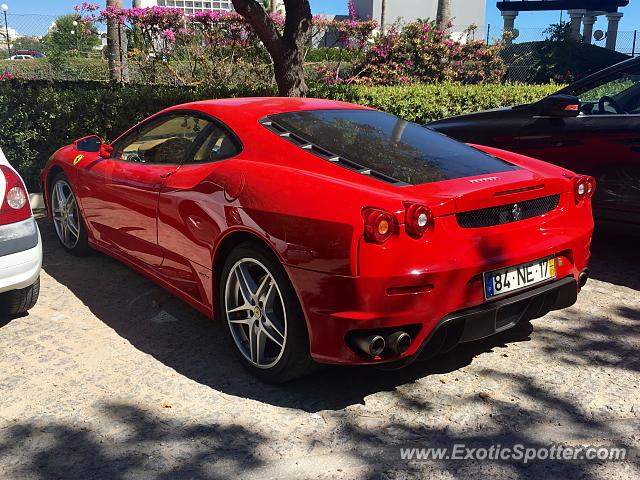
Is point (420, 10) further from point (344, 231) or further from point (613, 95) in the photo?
point (344, 231)

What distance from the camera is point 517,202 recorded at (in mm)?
3248

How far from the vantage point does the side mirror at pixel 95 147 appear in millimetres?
4891

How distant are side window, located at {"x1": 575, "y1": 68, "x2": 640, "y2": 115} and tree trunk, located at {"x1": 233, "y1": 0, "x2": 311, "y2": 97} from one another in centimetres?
357

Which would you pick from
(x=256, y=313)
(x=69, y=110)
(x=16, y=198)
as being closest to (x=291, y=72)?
(x=69, y=110)

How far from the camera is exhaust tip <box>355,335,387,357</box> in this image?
9.40 ft

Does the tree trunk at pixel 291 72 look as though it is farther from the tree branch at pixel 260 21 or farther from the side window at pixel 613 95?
the side window at pixel 613 95

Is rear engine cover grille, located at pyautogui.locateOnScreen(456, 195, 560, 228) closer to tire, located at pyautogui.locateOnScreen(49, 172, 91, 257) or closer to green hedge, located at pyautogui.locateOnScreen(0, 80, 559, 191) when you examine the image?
tire, located at pyautogui.locateOnScreen(49, 172, 91, 257)

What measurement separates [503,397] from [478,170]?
1171 mm

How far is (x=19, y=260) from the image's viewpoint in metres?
3.96

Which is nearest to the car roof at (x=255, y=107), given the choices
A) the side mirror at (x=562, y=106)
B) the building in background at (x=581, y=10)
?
the side mirror at (x=562, y=106)

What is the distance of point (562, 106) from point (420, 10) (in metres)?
49.8

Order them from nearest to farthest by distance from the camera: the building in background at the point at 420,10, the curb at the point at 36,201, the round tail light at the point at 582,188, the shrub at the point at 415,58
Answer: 1. the round tail light at the point at 582,188
2. the curb at the point at 36,201
3. the shrub at the point at 415,58
4. the building in background at the point at 420,10

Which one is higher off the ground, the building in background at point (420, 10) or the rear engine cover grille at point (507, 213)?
the building in background at point (420, 10)

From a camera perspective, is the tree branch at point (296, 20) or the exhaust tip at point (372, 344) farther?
the tree branch at point (296, 20)
